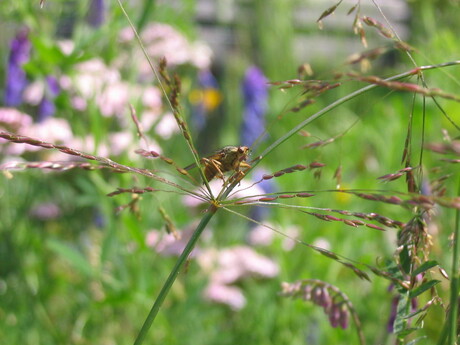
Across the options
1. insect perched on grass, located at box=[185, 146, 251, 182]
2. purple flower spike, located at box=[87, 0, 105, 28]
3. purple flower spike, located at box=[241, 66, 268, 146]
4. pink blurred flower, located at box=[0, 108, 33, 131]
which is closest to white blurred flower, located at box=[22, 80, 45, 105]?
pink blurred flower, located at box=[0, 108, 33, 131]

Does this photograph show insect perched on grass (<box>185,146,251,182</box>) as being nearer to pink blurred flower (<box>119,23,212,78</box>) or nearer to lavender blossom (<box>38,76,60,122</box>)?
lavender blossom (<box>38,76,60,122</box>)

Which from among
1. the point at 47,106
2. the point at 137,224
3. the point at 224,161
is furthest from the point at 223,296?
the point at 224,161

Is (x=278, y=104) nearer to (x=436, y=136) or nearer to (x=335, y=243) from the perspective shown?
(x=436, y=136)

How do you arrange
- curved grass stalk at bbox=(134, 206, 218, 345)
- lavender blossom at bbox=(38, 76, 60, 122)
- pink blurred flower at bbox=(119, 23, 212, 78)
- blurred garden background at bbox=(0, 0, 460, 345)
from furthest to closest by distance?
pink blurred flower at bbox=(119, 23, 212, 78)
lavender blossom at bbox=(38, 76, 60, 122)
blurred garden background at bbox=(0, 0, 460, 345)
curved grass stalk at bbox=(134, 206, 218, 345)

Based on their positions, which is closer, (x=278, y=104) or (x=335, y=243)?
(x=335, y=243)

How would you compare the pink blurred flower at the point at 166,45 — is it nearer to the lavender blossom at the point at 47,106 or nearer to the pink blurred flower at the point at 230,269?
the lavender blossom at the point at 47,106

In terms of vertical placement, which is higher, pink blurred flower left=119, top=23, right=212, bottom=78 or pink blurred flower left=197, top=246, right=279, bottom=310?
pink blurred flower left=119, top=23, right=212, bottom=78

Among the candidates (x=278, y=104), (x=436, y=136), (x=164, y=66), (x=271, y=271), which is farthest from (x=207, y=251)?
(x=164, y=66)
